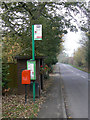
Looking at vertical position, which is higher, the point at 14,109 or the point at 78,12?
the point at 78,12

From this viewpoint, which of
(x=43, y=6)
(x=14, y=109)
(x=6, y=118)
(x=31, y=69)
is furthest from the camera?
(x=43, y=6)

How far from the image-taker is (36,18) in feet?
35.7

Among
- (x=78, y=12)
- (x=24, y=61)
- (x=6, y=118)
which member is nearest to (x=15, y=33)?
(x=24, y=61)

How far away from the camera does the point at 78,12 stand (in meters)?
11.4

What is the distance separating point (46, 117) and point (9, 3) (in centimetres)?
839

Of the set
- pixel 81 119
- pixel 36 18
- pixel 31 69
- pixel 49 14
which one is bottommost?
pixel 81 119

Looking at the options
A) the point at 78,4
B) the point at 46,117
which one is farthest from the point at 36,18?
the point at 46,117

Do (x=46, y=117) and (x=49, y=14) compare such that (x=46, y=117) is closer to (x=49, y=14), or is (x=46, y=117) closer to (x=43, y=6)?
(x=43, y=6)

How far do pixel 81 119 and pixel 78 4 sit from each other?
330 inches

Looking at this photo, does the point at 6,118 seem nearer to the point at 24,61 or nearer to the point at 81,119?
the point at 81,119

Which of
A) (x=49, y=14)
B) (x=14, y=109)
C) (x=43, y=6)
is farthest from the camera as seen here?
(x=49, y=14)

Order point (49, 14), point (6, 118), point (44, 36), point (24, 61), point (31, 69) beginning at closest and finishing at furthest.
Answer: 1. point (6, 118)
2. point (31, 69)
3. point (24, 61)
4. point (44, 36)
5. point (49, 14)

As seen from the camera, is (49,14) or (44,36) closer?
(44,36)

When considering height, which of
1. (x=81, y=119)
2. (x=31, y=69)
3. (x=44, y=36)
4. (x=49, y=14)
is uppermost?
(x=49, y=14)
